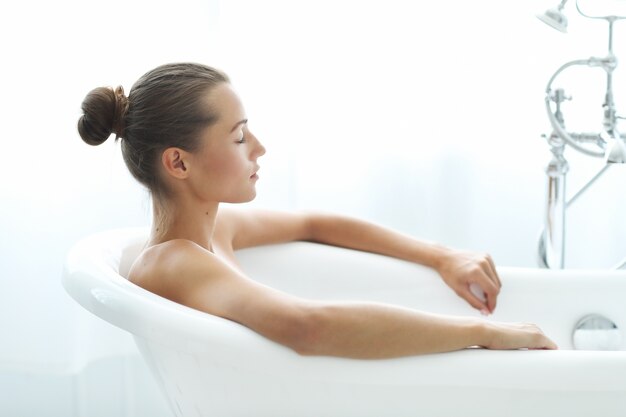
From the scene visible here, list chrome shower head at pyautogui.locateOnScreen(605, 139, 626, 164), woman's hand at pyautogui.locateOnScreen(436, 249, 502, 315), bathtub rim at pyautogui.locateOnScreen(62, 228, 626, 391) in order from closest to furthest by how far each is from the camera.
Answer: bathtub rim at pyautogui.locateOnScreen(62, 228, 626, 391), chrome shower head at pyautogui.locateOnScreen(605, 139, 626, 164), woman's hand at pyautogui.locateOnScreen(436, 249, 502, 315)

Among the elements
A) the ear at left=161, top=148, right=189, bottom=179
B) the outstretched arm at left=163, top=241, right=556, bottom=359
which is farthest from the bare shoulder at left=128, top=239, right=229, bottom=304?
the ear at left=161, top=148, right=189, bottom=179

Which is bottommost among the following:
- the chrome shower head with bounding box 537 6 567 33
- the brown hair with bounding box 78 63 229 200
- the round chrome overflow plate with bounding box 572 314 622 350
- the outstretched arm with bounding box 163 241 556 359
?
the round chrome overflow plate with bounding box 572 314 622 350

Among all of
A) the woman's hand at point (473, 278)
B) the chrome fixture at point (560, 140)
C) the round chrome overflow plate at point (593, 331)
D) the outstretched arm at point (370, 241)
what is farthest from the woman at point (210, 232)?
the chrome fixture at point (560, 140)

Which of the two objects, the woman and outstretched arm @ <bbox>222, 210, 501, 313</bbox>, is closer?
the woman

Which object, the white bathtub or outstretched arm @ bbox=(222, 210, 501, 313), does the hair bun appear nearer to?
the white bathtub

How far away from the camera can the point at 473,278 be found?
6.07 feet

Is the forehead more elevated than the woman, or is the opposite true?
the forehead

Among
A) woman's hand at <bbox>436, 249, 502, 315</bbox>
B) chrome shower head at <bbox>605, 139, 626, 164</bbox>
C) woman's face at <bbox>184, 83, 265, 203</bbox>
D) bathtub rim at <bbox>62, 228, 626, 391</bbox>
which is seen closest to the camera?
bathtub rim at <bbox>62, 228, 626, 391</bbox>

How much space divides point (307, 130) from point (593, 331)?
898mm

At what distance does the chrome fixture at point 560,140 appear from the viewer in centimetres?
191

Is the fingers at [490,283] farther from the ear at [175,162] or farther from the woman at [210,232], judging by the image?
the ear at [175,162]

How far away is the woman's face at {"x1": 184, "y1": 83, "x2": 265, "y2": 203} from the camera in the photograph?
1545 millimetres

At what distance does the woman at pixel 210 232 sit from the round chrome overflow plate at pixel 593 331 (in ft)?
1.58

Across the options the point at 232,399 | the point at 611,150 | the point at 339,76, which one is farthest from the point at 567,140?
the point at 232,399
